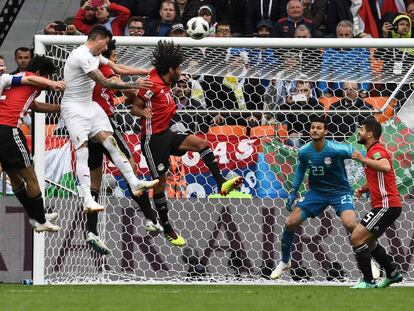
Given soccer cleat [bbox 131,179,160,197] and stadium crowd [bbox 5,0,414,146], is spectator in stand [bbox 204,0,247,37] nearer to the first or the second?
stadium crowd [bbox 5,0,414,146]

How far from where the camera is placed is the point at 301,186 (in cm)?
1664

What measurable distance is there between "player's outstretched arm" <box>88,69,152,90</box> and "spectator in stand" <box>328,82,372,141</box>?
3.07 metres

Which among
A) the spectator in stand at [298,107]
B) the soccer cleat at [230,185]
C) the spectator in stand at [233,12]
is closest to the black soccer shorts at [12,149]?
the soccer cleat at [230,185]

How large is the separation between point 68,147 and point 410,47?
4445 mm

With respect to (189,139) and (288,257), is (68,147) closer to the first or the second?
(189,139)

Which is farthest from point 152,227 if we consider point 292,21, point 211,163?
point 292,21

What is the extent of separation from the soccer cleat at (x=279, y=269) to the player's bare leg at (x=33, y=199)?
2702 mm

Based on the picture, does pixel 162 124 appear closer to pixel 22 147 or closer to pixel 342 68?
pixel 22 147

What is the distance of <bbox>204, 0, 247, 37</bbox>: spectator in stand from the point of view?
20031mm

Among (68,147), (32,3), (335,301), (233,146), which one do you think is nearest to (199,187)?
(233,146)

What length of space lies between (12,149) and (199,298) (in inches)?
141

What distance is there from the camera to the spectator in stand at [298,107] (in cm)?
1644

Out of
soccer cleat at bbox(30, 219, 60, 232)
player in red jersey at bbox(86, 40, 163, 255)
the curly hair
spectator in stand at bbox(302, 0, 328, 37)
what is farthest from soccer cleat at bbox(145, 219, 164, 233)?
spectator in stand at bbox(302, 0, 328, 37)

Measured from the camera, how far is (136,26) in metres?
18.8
